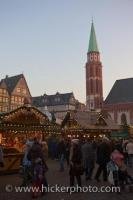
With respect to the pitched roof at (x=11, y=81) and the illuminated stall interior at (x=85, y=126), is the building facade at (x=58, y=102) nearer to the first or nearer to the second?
the pitched roof at (x=11, y=81)

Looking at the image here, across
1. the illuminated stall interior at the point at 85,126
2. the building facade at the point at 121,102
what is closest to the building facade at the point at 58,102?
the building facade at the point at 121,102

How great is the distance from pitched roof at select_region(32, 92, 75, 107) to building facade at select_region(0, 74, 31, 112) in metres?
30.1

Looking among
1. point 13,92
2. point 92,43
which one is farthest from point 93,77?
point 13,92

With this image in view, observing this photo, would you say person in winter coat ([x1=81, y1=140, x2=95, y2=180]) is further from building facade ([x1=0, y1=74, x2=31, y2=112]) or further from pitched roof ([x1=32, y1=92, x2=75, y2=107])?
pitched roof ([x1=32, y1=92, x2=75, y2=107])

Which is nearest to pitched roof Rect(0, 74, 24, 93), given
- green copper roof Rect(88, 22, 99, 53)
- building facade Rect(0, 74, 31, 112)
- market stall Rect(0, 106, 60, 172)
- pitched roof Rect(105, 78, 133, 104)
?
building facade Rect(0, 74, 31, 112)

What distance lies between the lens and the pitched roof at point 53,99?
96950 mm

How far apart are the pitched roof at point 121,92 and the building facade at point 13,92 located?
21.2 meters

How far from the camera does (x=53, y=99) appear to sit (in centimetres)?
10050

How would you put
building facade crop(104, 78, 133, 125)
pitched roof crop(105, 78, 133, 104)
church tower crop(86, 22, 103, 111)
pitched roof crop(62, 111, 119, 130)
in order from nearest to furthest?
pitched roof crop(62, 111, 119, 130) → building facade crop(104, 78, 133, 125) → pitched roof crop(105, 78, 133, 104) → church tower crop(86, 22, 103, 111)

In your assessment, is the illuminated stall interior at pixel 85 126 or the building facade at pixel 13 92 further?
the building facade at pixel 13 92

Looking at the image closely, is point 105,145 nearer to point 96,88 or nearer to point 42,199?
point 42,199

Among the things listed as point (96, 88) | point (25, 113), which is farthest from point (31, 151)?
point (96, 88)

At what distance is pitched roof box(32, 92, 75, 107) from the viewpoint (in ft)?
318

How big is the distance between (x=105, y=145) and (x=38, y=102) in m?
89.4
